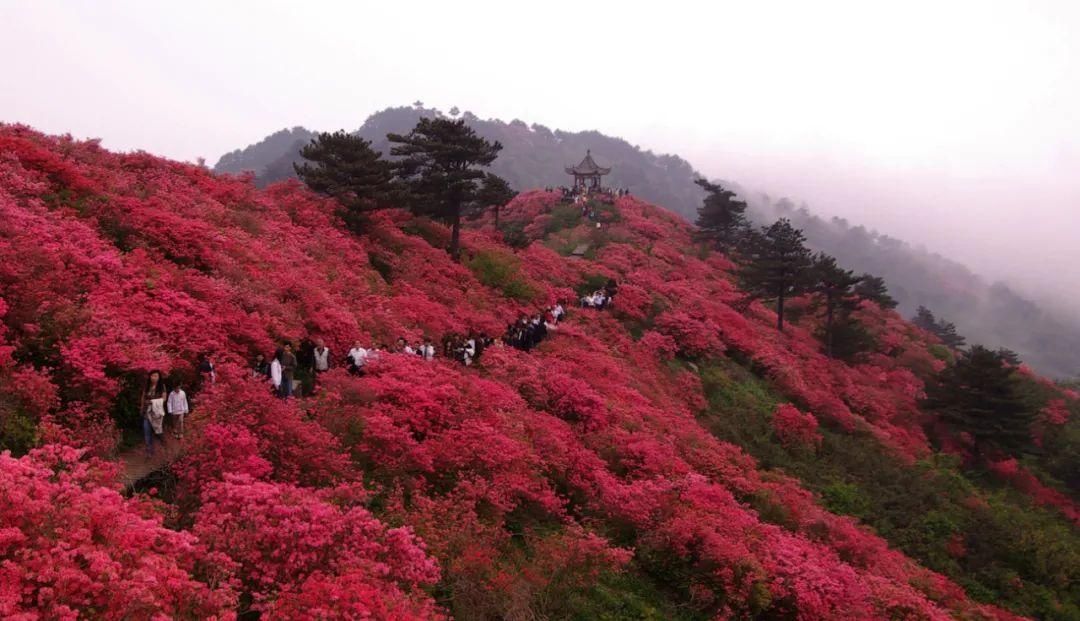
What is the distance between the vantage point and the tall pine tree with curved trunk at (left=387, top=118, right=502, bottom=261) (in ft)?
95.6

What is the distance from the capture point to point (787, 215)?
541 ft

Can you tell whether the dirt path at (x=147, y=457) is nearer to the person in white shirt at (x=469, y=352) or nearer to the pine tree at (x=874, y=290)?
the person in white shirt at (x=469, y=352)

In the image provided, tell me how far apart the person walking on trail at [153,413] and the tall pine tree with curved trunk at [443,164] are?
19.3m

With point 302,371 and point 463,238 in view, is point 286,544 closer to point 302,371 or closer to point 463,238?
point 302,371

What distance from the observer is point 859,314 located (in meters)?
48.1

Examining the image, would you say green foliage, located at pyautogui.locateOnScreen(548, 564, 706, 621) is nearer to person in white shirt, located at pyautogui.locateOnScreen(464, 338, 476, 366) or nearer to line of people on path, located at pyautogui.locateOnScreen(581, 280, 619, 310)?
person in white shirt, located at pyautogui.locateOnScreen(464, 338, 476, 366)

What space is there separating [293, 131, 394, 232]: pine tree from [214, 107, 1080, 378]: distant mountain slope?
64864 millimetres

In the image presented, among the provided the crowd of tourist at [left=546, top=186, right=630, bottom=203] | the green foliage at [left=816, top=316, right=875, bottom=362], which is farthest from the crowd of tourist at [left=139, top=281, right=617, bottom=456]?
the crowd of tourist at [left=546, top=186, right=630, bottom=203]

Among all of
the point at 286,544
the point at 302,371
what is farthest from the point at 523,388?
the point at 286,544

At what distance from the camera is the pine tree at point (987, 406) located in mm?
28750

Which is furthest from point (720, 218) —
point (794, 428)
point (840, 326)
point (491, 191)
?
point (794, 428)

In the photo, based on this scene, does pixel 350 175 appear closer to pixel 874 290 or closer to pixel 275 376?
pixel 275 376

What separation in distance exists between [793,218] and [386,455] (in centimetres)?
16654

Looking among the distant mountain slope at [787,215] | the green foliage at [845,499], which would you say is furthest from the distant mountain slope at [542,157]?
the green foliage at [845,499]
